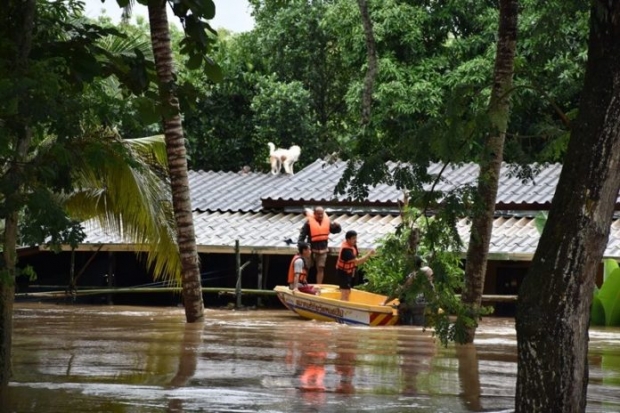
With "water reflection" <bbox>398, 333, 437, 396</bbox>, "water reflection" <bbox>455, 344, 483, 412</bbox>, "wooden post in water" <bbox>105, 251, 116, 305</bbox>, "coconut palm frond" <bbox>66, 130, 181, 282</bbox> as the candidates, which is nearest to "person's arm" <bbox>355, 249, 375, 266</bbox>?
"coconut palm frond" <bbox>66, 130, 181, 282</bbox>

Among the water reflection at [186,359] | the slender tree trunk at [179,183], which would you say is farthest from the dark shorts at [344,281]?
the water reflection at [186,359]

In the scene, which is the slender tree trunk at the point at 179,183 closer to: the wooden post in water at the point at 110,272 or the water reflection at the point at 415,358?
the water reflection at the point at 415,358

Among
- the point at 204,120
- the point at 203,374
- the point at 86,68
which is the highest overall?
the point at 204,120

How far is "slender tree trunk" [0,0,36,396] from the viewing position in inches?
316

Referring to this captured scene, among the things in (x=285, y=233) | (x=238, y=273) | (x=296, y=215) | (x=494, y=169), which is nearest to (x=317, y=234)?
(x=285, y=233)

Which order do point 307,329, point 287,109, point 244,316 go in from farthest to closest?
point 287,109 → point 244,316 → point 307,329

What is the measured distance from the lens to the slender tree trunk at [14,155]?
26.3ft

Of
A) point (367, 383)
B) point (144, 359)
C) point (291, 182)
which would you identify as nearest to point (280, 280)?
point (291, 182)

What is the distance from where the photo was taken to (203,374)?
38.8 ft

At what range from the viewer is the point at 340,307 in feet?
66.3

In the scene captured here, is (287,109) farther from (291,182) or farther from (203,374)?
(203,374)

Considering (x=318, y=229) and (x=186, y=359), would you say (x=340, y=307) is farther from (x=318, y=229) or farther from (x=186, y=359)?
(x=186, y=359)

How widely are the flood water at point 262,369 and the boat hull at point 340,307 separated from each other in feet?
1.77

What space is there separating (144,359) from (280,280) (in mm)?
13000
